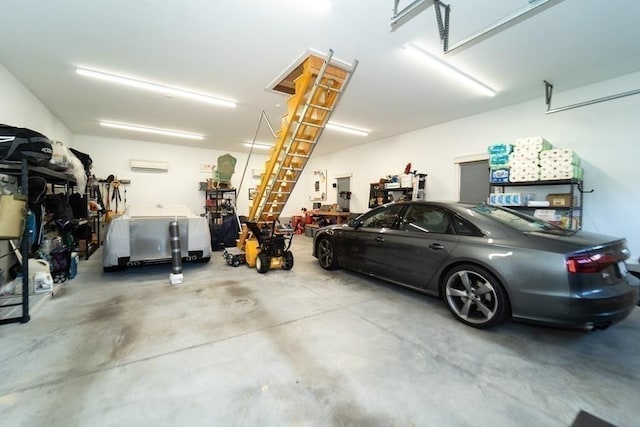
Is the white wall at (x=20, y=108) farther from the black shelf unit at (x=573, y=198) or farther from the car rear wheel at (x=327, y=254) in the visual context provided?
the black shelf unit at (x=573, y=198)

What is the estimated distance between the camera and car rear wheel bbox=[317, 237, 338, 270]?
452 cm

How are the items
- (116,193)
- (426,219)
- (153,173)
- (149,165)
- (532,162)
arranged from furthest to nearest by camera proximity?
1. (153,173)
2. (149,165)
3. (116,193)
4. (532,162)
5. (426,219)

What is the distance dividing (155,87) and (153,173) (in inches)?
195

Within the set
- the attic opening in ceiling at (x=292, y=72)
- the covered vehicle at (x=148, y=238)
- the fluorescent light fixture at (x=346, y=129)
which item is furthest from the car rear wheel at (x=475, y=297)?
the fluorescent light fixture at (x=346, y=129)

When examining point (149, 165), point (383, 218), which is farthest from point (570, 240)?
point (149, 165)

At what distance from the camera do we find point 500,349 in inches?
87.0

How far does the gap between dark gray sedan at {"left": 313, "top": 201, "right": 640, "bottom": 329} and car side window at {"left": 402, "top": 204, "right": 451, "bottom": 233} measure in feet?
0.04

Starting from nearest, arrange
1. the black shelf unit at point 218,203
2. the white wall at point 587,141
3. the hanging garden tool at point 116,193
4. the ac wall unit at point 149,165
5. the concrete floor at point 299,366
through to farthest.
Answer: the concrete floor at point 299,366, the white wall at point 587,141, the hanging garden tool at point 116,193, the ac wall unit at point 149,165, the black shelf unit at point 218,203

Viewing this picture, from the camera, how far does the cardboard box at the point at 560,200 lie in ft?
13.5

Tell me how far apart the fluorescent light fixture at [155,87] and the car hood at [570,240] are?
5112mm

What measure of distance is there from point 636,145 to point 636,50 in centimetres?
136

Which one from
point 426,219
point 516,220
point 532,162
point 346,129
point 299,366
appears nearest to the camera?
point 299,366

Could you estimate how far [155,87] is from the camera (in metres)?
4.41

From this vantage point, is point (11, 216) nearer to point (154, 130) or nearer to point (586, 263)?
point (586, 263)
